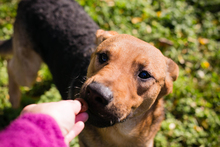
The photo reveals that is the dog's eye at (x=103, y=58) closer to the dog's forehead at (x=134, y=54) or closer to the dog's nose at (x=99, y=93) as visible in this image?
the dog's forehead at (x=134, y=54)

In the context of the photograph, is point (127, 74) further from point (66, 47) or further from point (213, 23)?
point (213, 23)

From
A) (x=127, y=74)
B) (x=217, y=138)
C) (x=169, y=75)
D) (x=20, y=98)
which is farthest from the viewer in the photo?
(x=20, y=98)

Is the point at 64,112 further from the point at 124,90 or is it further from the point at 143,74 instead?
the point at 143,74

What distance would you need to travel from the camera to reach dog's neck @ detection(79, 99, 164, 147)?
9.14 feet

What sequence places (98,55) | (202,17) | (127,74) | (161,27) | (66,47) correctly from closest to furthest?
1. (127,74)
2. (98,55)
3. (66,47)
4. (161,27)
5. (202,17)

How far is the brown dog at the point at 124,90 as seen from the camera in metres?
2.00

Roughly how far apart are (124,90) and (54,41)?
2.15 metres

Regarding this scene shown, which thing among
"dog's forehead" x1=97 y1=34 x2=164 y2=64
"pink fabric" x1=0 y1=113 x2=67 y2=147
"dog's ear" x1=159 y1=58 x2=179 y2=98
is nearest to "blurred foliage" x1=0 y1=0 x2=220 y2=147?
"dog's ear" x1=159 y1=58 x2=179 y2=98

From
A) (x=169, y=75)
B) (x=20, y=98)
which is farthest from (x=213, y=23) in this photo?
(x=20, y=98)

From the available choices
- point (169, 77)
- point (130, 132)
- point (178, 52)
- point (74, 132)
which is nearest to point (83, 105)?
point (74, 132)

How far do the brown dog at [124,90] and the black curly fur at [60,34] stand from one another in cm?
71

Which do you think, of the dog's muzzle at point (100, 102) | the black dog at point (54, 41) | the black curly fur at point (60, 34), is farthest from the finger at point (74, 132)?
the black curly fur at point (60, 34)

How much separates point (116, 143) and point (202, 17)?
528 centimetres

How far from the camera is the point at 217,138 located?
4230mm
